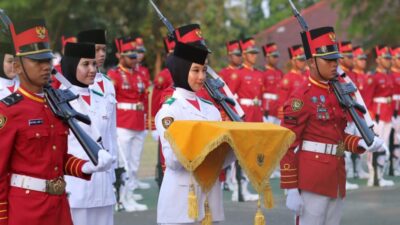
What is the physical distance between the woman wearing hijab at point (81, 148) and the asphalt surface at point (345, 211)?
146 inches

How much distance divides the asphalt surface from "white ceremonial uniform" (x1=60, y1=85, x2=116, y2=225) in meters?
3.67

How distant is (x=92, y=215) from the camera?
285 inches

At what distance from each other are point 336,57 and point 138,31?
113 feet

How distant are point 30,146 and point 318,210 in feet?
9.20

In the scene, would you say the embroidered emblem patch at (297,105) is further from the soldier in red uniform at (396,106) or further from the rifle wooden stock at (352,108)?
the soldier in red uniform at (396,106)

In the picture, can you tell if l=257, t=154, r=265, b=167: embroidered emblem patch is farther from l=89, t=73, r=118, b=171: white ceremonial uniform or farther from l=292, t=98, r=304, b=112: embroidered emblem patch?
l=89, t=73, r=118, b=171: white ceremonial uniform

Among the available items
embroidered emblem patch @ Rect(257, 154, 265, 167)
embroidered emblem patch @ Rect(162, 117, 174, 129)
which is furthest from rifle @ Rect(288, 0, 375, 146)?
embroidered emblem patch @ Rect(162, 117, 174, 129)

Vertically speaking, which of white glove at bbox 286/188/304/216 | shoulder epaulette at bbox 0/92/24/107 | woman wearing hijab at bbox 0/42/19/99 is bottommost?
white glove at bbox 286/188/304/216

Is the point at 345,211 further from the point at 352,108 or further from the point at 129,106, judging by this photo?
the point at 352,108

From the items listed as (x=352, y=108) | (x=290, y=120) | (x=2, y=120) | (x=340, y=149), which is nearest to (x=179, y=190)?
(x=2, y=120)

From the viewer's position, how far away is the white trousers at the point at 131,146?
41.4 ft

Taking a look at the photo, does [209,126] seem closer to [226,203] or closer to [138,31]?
[226,203]

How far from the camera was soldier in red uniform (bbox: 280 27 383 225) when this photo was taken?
746 centimetres

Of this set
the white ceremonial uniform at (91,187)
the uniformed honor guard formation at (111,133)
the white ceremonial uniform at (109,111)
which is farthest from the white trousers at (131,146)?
the white ceremonial uniform at (91,187)
